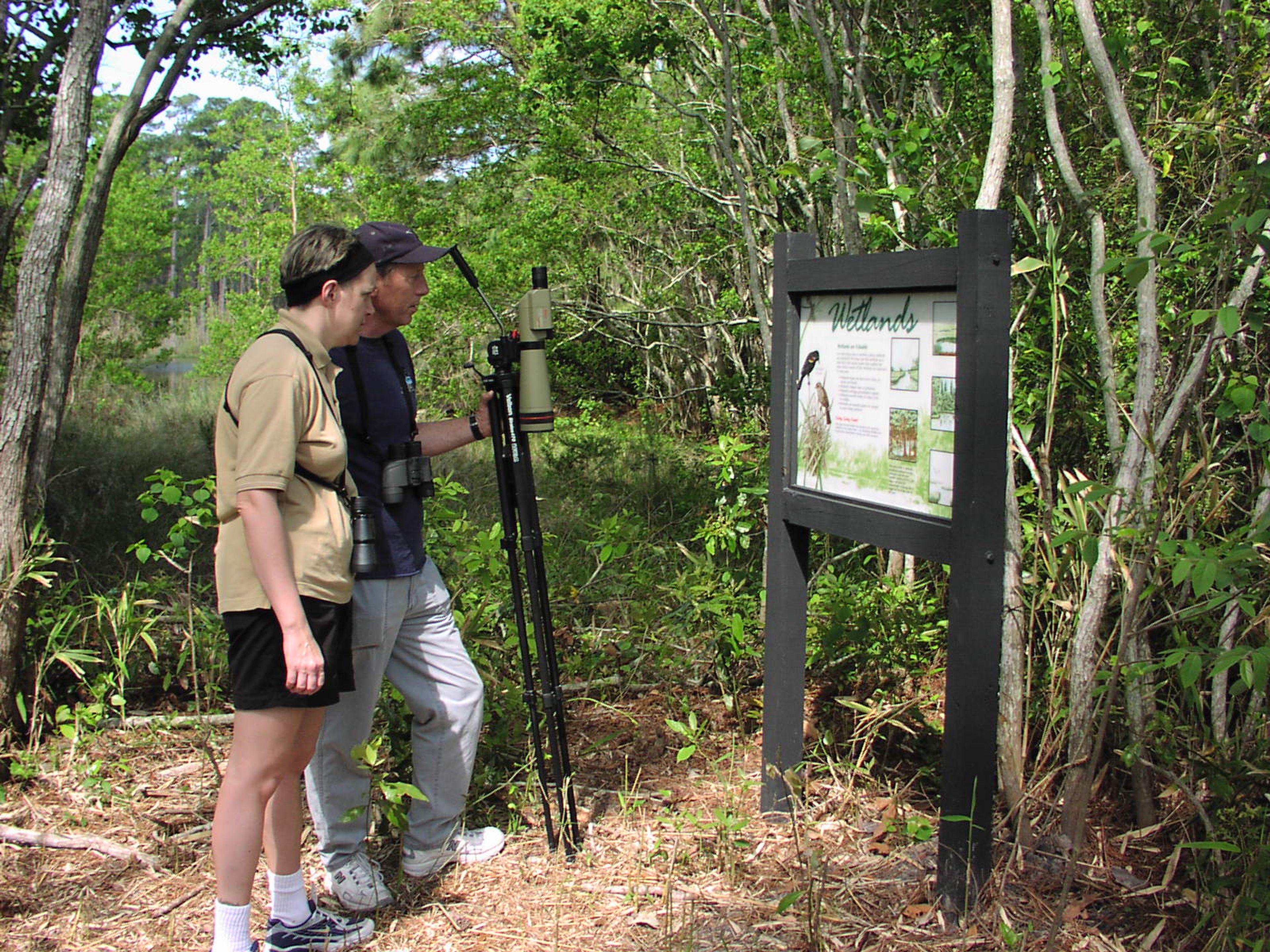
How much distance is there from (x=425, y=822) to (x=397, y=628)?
2.22 feet

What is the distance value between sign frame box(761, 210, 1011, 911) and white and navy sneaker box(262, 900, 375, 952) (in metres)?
1.62

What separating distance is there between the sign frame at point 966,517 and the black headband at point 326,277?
132cm

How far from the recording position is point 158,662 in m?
4.81

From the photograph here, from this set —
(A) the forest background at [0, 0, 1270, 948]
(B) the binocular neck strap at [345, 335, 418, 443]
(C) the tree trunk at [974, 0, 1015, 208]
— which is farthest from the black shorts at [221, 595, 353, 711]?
(C) the tree trunk at [974, 0, 1015, 208]

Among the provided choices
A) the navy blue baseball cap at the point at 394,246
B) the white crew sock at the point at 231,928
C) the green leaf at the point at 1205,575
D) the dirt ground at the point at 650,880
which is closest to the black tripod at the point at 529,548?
the navy blue baseball cap at the point at 394,246

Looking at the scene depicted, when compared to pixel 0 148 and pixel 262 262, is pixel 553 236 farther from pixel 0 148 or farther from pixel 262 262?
pixel 262 262

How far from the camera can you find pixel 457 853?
3414 millimetres

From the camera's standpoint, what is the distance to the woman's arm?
2.48 m

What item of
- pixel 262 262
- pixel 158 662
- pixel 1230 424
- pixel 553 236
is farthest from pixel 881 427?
pixel 262 262

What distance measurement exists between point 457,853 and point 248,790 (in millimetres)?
976

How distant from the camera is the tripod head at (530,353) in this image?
310cm

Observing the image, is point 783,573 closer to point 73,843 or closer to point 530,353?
point 530,353

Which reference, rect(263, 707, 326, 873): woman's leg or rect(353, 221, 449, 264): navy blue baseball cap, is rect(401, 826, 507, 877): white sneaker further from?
rect(353, 221, 449, 264): navy blue baseball cap

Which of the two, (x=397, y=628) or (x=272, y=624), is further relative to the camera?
(x=397, y=628)
